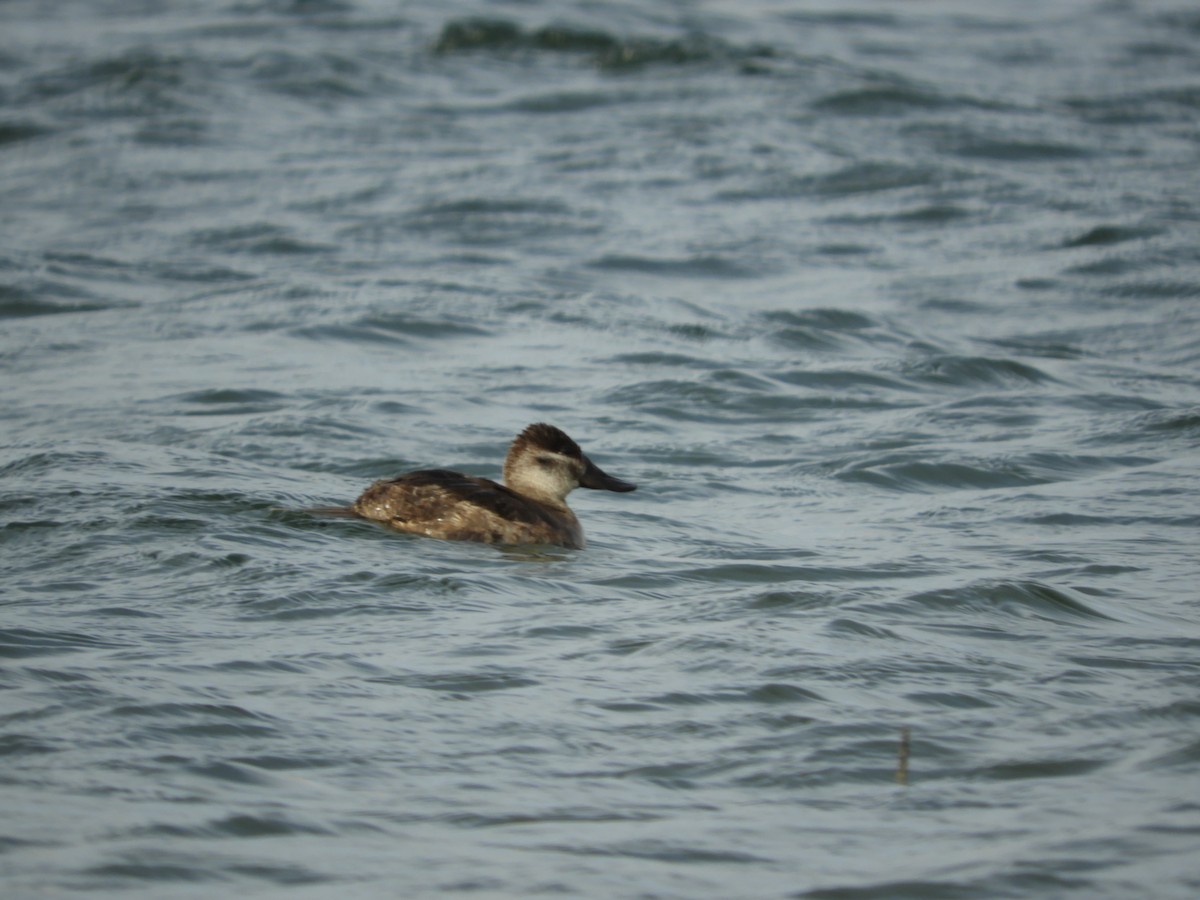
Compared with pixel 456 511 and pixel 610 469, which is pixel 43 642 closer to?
pixel 456 511

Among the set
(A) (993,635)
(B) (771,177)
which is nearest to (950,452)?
(A) (993,635)

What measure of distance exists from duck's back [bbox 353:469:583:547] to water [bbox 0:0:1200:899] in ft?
0.54

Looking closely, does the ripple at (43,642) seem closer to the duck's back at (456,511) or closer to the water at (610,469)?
the water at (610,469)

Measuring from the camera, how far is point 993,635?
7.20 metres

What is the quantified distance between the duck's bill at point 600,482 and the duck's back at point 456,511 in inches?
16.8

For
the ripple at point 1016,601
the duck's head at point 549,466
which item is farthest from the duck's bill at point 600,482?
the ripple at point 1016,601

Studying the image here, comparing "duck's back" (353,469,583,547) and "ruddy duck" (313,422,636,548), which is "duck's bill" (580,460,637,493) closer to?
"ruddy duck" (313,422,636,548)


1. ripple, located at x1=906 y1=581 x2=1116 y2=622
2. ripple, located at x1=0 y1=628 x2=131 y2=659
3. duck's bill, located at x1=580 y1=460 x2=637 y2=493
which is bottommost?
ripple, located at x1=906 y1=581 x2=1116 y2=622

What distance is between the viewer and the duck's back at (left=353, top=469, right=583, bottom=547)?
8453 mm

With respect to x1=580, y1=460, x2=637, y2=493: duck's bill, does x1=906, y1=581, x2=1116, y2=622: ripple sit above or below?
below

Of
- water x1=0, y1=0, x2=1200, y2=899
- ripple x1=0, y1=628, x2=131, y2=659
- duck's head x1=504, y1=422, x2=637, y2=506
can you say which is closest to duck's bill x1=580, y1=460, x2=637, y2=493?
duck's head x1=504, y1=422, x2=637, y2=506

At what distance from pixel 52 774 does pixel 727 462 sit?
5720mm

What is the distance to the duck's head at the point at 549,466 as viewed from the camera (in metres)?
8.97

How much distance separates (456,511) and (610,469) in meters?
1.97
